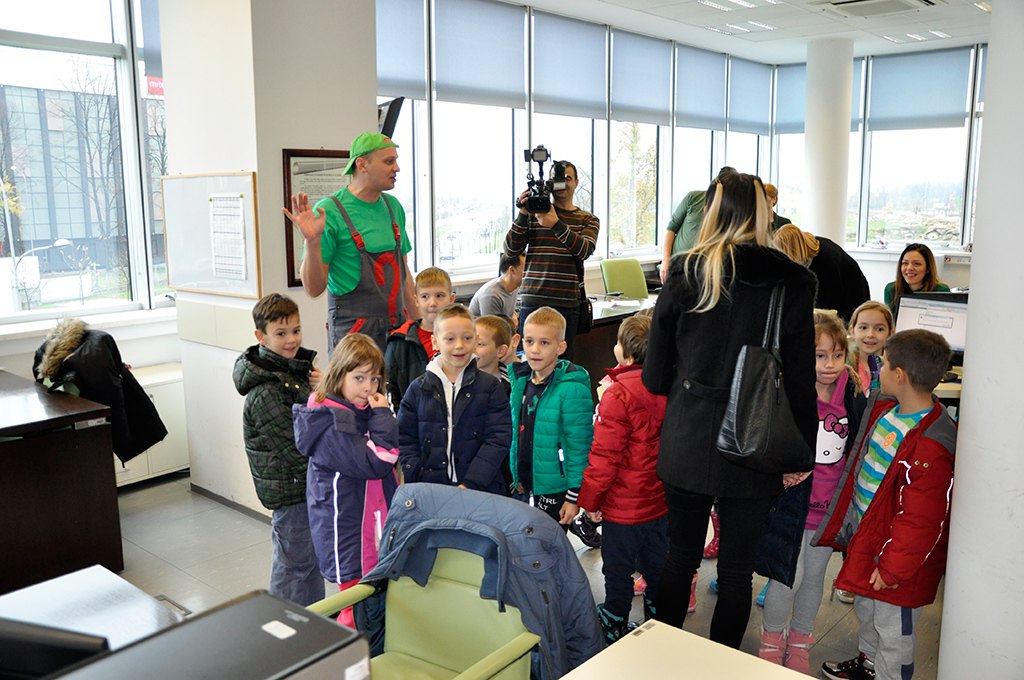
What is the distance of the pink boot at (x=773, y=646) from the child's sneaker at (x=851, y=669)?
0.51ft

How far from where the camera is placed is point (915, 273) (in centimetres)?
455

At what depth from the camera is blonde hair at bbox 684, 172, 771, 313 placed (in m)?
2.10

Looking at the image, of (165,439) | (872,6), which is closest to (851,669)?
(165,439)

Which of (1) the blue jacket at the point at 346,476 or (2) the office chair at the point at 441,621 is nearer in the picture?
(2) the office chair at the point at 441,621

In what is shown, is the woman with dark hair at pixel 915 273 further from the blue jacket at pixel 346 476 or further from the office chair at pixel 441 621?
the office chair at pixel 441 621

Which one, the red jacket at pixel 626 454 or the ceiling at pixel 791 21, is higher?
the ceiling at pixel 791 21

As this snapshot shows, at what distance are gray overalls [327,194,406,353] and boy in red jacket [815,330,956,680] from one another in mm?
1837

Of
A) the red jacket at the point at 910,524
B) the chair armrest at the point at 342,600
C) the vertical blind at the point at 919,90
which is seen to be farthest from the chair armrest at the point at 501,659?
the vertical blind at the point at 919,90

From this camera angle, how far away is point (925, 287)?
4.60 metres

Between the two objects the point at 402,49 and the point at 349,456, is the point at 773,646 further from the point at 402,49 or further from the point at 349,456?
the point at 402,49

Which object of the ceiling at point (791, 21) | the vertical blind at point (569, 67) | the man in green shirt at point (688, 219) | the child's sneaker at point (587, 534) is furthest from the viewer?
the vertical blind at point (569, 67)

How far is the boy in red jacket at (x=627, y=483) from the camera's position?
251 centimetres

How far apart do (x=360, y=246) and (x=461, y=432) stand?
953mm

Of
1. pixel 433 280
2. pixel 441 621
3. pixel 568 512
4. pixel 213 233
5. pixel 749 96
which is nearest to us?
pixel 441 621
